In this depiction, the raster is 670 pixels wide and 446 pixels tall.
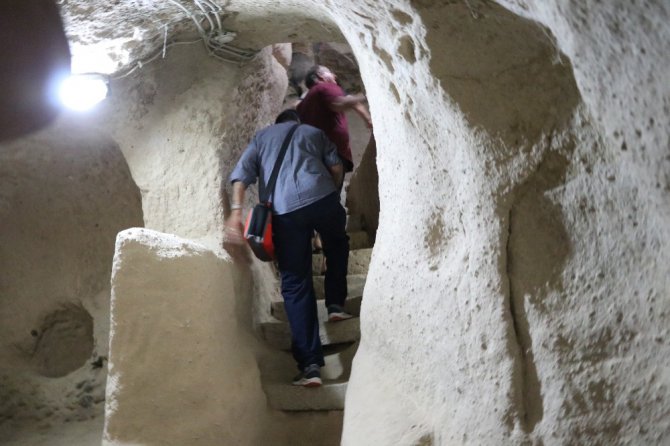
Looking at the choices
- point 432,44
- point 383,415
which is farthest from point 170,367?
point 432,44

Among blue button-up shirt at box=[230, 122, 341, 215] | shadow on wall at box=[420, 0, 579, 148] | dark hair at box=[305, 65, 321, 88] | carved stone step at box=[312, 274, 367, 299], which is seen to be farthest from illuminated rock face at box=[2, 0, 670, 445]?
dark hair at box=[305, 65, 321, 88]

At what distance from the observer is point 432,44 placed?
1.77 m

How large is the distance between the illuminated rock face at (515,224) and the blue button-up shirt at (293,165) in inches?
20.0

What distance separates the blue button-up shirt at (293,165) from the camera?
10.1 feet

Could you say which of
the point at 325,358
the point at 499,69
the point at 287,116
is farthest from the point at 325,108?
the point at 499,69

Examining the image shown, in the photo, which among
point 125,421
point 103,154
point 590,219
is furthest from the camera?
point 103,154

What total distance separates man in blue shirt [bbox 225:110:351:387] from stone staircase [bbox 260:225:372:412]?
0.07m

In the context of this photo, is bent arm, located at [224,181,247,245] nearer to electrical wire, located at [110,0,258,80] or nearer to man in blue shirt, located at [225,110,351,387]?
man in blue shirt, located at [225,110,351,387]

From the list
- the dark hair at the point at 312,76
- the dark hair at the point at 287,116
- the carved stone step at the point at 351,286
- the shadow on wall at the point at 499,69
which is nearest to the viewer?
the shadow on wall at the point at 499,69

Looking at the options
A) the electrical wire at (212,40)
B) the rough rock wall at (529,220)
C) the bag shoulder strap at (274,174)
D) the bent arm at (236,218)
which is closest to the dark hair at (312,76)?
the electrical wire at (212,40)

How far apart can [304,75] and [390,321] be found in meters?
2.19

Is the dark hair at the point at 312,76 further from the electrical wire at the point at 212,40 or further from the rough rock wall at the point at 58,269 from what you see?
the rough rock wall at the point at 58,269

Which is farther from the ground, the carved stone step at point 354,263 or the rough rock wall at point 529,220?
the rough rock wall at point 529,220

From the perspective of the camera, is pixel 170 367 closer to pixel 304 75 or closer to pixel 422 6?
pixel 422 6
